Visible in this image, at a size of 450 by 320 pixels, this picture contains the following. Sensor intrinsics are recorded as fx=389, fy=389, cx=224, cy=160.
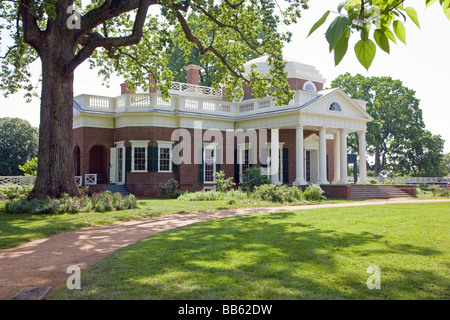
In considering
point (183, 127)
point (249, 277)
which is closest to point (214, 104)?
point (183, 127)

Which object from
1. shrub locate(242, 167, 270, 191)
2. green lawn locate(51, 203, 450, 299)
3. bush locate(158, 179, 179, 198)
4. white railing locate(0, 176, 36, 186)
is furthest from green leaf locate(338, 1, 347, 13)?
white railing locate(0, 176, 36, 186)

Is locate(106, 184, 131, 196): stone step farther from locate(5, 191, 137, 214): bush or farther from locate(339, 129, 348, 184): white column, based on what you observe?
locate(339, 129, 348, 184): white column

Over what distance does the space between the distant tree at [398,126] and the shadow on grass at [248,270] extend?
42.5 meters

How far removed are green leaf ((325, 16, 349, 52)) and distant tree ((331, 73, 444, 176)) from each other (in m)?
47.9

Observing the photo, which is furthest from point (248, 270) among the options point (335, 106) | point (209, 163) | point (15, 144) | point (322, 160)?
point (15, 144)

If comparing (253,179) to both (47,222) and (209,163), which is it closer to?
(209,163)

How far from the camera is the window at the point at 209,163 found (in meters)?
25.9

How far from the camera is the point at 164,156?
2456cm

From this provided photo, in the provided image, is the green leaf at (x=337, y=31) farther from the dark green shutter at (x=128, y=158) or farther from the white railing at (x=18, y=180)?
the white railing at (x=18, y=180)

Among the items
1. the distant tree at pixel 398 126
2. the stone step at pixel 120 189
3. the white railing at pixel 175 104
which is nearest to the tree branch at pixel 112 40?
the white railing at pixel 175 104

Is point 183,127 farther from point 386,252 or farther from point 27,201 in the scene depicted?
point 386,252

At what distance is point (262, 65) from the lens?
2969cm

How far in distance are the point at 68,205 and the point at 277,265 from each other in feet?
34.0
